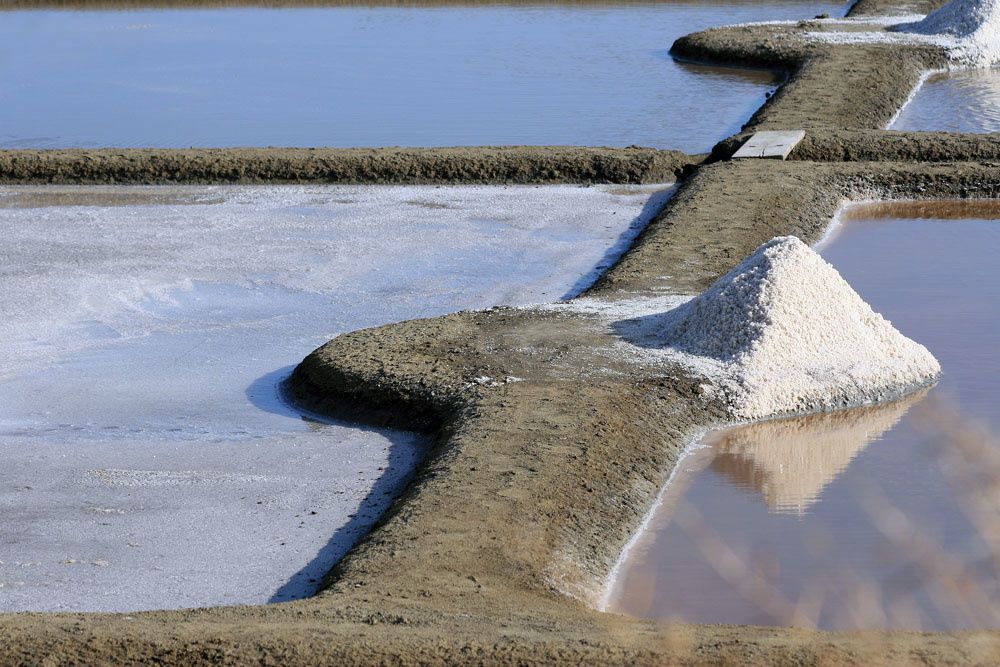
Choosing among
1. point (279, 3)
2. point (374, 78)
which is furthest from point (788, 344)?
point (279, 3)

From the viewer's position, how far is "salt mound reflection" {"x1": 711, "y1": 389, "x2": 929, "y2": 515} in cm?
566

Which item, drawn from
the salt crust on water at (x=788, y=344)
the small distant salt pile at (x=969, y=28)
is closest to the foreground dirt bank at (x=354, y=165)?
the salt crust on water at (x=788, y=344)

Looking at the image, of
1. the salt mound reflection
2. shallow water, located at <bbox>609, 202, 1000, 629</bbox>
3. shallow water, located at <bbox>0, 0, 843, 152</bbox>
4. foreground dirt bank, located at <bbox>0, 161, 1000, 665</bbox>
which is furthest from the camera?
shallow water, located at <bbox>0, 0, 843, 152</bbox>

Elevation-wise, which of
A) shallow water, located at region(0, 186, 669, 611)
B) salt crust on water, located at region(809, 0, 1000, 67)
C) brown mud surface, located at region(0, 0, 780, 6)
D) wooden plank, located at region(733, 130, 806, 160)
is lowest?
brown mud surface, located at region(0, 0, 780, 6)

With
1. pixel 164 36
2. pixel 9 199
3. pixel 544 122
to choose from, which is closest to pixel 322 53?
pixel 164 36

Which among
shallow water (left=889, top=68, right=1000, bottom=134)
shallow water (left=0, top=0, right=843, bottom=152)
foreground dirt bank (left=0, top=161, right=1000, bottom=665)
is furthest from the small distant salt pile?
foreground dirt bank (left=0, top=161, right=1000, bottom=665)

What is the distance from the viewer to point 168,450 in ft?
20.4

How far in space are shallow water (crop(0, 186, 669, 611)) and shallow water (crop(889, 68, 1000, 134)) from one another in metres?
3.27

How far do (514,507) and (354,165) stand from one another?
673 cm

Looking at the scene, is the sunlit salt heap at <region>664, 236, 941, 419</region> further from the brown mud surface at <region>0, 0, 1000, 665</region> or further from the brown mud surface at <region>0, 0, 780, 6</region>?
the brown mud surface at <region>0, 0, 780, 6</region>

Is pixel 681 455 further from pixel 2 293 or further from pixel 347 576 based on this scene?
pixel 2 293

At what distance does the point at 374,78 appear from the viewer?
16.0 meters

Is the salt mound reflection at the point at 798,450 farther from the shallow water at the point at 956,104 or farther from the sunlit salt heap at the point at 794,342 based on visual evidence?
the shallow water at the point at 956,104

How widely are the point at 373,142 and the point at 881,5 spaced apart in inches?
399
